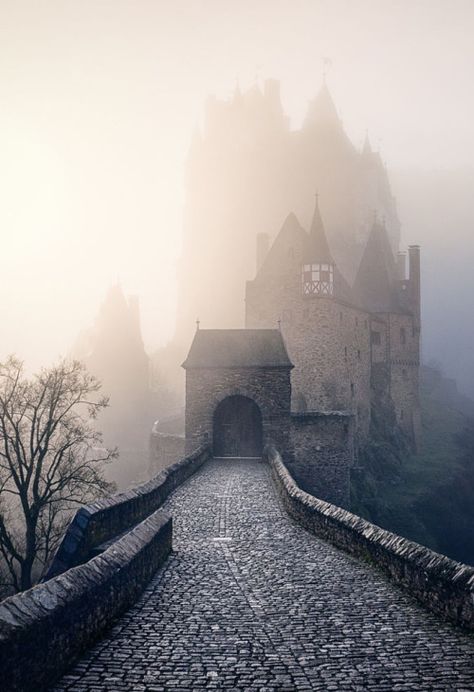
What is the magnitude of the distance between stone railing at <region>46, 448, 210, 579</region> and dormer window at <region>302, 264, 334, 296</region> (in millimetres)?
25222

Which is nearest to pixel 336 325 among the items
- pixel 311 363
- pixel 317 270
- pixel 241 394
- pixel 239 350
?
pixel 311 363

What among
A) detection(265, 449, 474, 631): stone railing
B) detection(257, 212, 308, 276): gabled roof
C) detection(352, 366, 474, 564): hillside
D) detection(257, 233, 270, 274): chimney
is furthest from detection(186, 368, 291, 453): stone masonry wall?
detection(257, 233, 270, 274): chimney

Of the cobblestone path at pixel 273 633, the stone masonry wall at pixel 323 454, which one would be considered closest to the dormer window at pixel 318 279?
the stone masonry wall at pixel 323 454

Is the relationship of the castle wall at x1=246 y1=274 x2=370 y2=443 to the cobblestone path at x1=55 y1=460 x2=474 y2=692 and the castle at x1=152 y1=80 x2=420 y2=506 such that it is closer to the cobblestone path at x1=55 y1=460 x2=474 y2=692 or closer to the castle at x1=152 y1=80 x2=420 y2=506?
the castle at x1=152 y1=80 x2=420 y2=506

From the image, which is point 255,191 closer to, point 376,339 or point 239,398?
point 376,339

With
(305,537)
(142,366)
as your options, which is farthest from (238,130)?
(305,537)

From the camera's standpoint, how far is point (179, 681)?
5215 millimetres

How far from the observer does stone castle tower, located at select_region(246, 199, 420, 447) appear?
38875 mm

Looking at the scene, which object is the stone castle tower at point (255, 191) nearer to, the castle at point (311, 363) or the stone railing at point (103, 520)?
the castle at point (311, 363)

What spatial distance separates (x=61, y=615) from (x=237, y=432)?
888 inches

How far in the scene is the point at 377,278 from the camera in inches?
2004

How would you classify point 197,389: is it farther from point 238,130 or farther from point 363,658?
point 238,130

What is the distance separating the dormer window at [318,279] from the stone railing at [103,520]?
2522 cm

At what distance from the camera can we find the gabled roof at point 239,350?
27.4m
